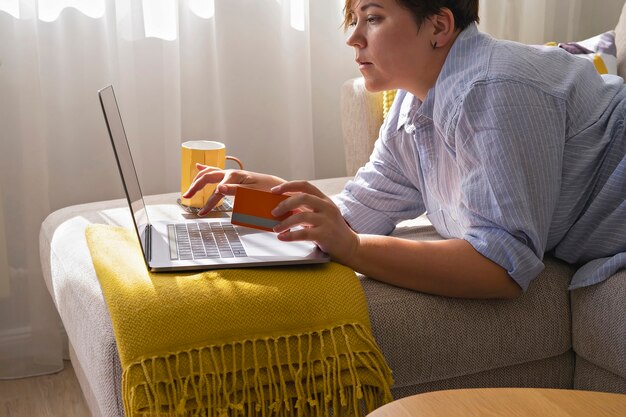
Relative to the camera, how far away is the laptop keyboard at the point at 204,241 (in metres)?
1.20

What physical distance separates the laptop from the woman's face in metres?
0.31

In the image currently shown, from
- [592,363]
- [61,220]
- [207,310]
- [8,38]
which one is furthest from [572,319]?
[8,38]

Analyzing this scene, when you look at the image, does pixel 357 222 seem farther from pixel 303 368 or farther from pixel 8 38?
pixel 8 38

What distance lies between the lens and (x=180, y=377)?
104 cm

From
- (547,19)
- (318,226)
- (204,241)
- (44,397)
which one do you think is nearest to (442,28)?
(318,226)

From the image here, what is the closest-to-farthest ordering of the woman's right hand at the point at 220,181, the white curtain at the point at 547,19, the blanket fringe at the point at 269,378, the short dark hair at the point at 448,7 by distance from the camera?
1. the blanket fringe at the point at 269,378
2. the short dark hair at the point at 448,7
3. the woman's right hand at the point at 220,181
4. the white curtain at the point at 547,19

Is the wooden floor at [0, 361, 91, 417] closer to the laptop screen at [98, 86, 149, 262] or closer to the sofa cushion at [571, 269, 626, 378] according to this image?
the laptop screen at [98, 86, 149, 262]

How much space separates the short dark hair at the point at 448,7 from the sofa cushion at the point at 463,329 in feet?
1.37

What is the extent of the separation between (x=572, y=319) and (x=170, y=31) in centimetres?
120

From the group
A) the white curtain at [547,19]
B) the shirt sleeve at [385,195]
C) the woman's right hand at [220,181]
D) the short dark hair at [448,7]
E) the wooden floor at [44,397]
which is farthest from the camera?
the white curtain at [547,19]

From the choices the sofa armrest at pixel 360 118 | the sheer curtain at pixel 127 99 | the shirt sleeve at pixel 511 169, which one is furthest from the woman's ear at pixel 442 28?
the sheer curtain at pixel 127 99

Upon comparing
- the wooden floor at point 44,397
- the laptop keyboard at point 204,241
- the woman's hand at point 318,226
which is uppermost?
the woman's hand at point 318,226

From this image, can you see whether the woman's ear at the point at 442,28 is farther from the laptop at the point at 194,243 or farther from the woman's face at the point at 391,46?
the laptop at the point at 194,243

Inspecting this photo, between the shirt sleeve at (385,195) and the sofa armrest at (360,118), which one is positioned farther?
the sofa armrest at (360,118)
